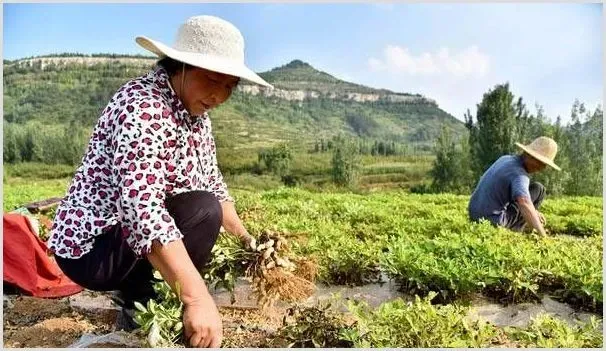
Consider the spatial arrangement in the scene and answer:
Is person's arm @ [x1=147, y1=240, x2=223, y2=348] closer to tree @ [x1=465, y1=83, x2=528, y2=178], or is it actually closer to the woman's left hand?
the woman's left hand

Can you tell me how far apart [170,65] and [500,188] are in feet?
10.3

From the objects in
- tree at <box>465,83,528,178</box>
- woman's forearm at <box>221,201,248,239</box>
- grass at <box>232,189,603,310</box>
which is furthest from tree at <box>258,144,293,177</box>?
woman's forearm at <box>221,201,248,239</box>

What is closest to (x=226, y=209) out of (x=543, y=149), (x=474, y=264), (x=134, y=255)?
(x=134, y=255)

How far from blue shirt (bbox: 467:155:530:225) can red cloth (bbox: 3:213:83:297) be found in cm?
280

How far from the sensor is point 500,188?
193 inches

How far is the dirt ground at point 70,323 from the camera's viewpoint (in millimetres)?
2898

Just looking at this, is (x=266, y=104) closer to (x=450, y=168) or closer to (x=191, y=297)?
(x=450, y=168)

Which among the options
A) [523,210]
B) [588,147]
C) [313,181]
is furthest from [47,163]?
[523,210]

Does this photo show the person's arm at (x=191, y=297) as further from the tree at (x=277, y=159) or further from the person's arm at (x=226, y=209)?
the tree at (x=277, y=159)

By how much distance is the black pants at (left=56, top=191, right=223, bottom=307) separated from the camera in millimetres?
2467

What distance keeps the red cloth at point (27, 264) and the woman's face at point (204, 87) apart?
1.71 metres

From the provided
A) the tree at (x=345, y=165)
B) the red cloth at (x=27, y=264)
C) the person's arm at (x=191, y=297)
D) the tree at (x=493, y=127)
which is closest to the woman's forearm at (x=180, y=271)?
the person's arm at (x=191, y=297)

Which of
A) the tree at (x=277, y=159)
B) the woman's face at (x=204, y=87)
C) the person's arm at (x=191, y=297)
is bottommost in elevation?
the tree at (x=277, y=159)

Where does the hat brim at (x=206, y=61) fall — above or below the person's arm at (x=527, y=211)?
above
